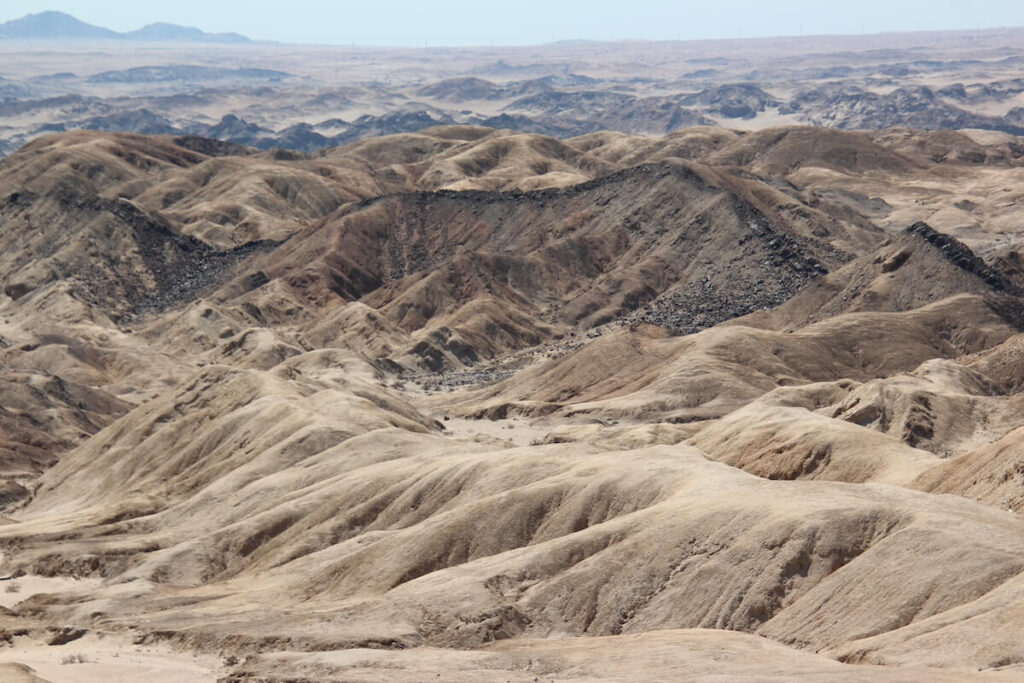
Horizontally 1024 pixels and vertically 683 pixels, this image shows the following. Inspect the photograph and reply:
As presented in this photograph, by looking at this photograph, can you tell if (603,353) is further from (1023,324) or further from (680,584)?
(680,584)

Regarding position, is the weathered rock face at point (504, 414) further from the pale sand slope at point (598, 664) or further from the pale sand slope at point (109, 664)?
the pale sand slope at point (109, 664)

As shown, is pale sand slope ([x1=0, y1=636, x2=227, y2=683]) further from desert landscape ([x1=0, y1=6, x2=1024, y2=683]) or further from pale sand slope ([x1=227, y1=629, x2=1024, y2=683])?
pale sand slope ([x1=227, y1=629, x2=1024, y2=683])

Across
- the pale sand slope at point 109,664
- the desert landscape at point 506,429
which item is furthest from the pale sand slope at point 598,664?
the pale sand slope at point 109,664

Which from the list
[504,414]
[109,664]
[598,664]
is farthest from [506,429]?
[598,664]

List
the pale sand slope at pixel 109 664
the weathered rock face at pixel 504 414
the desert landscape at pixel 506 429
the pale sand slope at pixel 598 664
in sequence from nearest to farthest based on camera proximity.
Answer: the pale sand slope at pixel 598 664
the pale sand slope at pixel 109 664
the desert landscape at pixel 506 429
the weathered rock face at pixel 504 414

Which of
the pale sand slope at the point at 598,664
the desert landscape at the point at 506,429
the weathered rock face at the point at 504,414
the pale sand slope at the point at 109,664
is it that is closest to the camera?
the pale sand slope at the point at 598,664

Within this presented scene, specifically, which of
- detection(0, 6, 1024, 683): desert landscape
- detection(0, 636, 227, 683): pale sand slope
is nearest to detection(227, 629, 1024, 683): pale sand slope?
detection(0, 6, 1024, 683): desert landscape

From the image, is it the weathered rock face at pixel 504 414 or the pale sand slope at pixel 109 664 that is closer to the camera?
the pale sand slope at pixel 109 664

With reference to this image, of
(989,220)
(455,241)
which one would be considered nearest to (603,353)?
(455,241)

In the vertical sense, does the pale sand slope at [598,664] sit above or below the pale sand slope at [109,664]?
above
